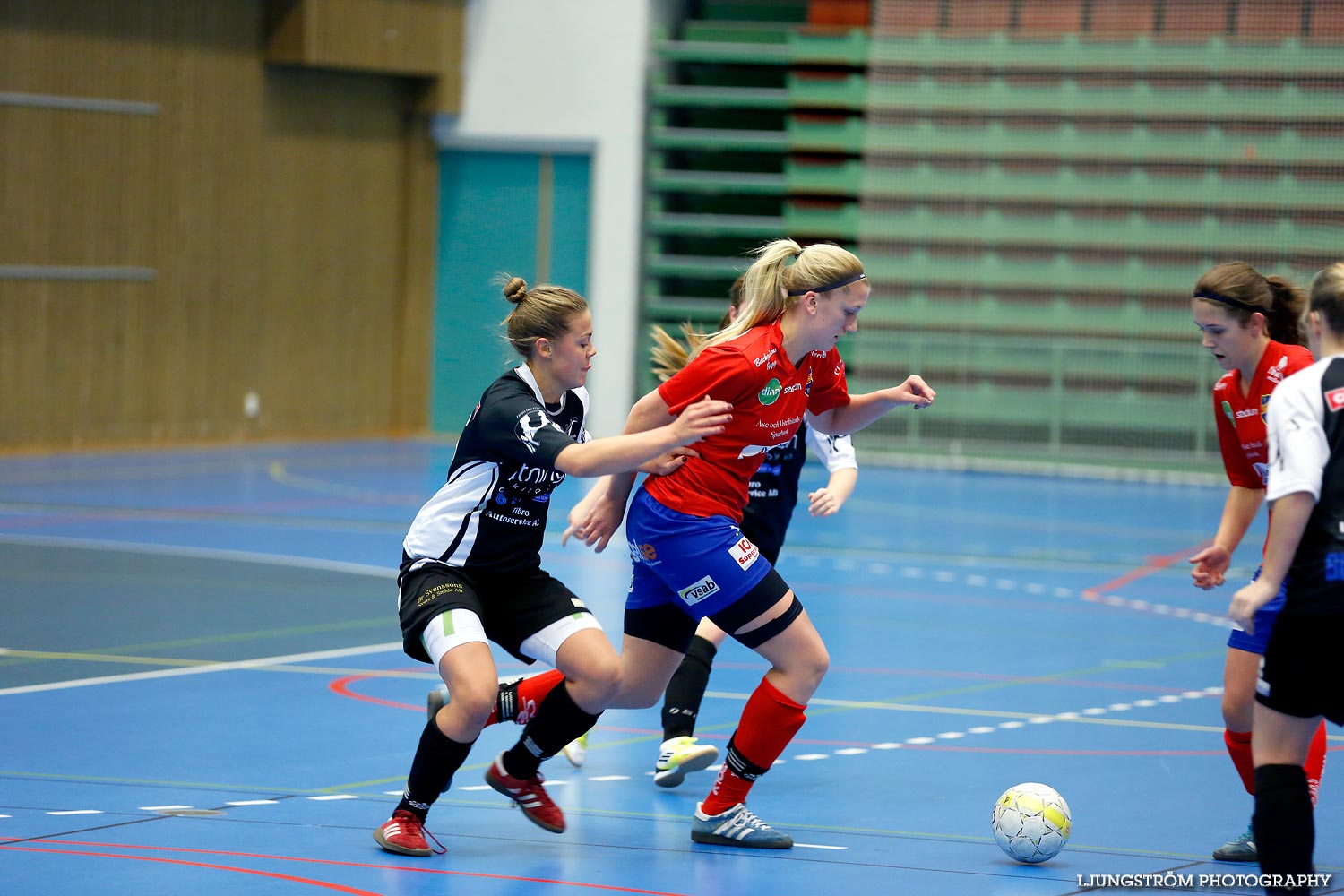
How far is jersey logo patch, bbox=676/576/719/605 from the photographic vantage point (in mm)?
4562

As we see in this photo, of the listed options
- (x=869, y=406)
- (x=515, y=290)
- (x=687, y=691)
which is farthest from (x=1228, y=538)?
(x=515, y=290)

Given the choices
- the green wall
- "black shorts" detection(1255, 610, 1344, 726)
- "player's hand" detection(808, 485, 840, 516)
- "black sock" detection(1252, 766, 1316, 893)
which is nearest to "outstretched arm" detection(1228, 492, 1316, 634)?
"black shorts" detection(1255, 610, 1344, 726)

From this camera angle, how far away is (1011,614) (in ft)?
30.1

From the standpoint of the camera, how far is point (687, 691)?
5.64m

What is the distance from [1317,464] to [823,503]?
1.89 m

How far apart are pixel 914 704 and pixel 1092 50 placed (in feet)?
43.4

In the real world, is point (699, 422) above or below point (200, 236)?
below

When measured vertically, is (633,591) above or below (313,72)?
below

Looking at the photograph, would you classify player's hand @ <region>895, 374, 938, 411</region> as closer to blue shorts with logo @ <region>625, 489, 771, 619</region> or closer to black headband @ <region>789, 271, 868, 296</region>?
black headband @ <region>789, 271, 868, 296</region>

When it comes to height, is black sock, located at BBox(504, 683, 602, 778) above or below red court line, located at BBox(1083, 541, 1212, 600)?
above

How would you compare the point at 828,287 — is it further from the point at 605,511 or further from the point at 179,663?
the point at 179,663

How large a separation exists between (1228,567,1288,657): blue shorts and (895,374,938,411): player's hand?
1.05 m

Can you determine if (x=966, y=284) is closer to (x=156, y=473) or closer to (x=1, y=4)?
(x=156, y=473)

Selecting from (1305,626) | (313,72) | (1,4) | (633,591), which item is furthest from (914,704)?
(313,72)
